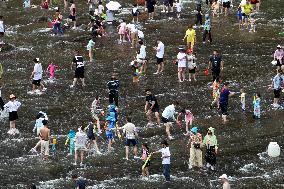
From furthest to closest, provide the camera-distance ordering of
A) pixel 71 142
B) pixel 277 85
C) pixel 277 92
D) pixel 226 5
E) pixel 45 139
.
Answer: pixel 226 5, pixel 277 92, pixel 277 85, pixel 71 142, pixel 45 139

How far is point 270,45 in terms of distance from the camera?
39.0 meters

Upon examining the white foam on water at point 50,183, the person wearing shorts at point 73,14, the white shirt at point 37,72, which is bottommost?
the white foam on water at point 50,183

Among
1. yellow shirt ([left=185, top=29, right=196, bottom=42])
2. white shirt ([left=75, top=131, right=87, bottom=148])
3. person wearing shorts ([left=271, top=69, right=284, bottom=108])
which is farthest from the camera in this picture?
yellow shirt ([left=185, top=29, right=196, bottom=42])

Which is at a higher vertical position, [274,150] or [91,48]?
[91,48]

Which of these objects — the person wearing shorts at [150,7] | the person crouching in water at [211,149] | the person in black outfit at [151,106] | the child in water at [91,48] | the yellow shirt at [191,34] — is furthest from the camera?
the person wearing shorts at [150,7]

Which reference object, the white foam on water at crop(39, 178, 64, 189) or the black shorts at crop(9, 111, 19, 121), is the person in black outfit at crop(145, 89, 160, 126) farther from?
the white foam on water at crop(39, 178, 64, 189)

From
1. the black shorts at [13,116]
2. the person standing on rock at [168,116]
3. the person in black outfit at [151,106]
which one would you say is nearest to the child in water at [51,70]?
the black shorts at [13,116]

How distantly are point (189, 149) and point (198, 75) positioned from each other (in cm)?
853

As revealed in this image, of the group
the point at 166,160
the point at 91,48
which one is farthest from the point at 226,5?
the point at 166,160

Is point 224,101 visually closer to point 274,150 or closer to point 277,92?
point 277,92

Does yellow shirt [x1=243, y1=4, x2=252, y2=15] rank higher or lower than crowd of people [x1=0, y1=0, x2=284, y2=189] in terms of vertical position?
higher

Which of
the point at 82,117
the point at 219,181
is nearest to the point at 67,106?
the point at 82,117

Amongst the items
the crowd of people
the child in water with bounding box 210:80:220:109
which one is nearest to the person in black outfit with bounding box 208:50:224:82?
the crowd of people

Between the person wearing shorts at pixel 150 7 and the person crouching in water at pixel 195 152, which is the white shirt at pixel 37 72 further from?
the person wearing shorts at pixel 150 7
